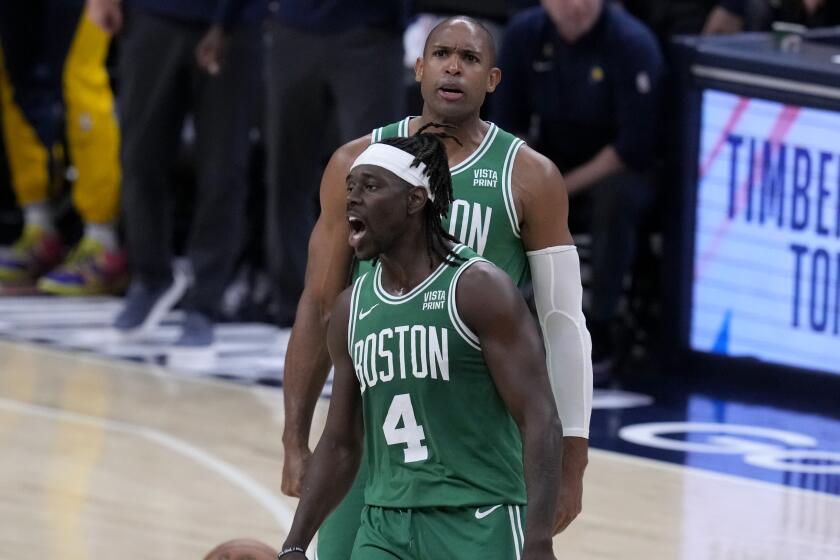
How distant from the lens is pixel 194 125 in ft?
28.3

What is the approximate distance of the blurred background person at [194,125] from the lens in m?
8.45

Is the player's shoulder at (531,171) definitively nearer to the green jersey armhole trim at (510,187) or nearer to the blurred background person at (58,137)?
the green jersey armhole trim at (510,187)

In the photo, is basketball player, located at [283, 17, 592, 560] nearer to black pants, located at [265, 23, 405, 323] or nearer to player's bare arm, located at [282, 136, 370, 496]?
player's bare arm, located at [282, 136, 370, 496]

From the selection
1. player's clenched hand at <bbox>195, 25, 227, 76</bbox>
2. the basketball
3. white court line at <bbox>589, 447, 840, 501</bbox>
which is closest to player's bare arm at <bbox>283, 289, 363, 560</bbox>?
the basketball

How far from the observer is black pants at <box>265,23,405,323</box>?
26.4 feet

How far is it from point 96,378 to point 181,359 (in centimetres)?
49

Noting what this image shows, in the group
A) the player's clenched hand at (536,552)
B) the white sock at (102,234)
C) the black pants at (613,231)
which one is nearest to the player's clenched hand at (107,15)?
the white sock at (102,234)

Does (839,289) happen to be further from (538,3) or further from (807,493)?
(538,3)

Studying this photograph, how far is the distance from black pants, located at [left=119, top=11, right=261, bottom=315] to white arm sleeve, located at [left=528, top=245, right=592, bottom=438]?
4.67 metres

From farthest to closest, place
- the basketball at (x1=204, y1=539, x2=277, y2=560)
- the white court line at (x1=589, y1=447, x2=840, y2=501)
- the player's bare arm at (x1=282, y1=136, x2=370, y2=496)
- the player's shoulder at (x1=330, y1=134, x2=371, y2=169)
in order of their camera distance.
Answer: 1. the white court line at (x1=589, y1=447, x2=840, y2=501)
2. the basketball at (x1=204, y1=539, x2=277, y2=560)
3. the player's bare arm at (x1=282, y1=136, x2=370, y2=496)
4. the player's shoulder at (x1=330, y1=134, x2=371, y2=169)

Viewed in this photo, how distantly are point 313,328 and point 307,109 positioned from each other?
3.96m

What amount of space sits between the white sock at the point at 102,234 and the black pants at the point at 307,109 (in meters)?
1.39

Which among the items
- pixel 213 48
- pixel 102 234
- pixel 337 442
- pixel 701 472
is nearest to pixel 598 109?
pixel 213 48

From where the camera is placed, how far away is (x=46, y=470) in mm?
6656
